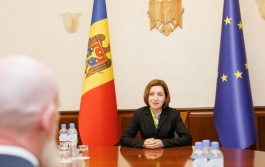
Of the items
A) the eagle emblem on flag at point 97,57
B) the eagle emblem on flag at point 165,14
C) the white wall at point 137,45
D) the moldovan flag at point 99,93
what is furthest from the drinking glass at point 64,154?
the eagle emblem on flag at point 165,14

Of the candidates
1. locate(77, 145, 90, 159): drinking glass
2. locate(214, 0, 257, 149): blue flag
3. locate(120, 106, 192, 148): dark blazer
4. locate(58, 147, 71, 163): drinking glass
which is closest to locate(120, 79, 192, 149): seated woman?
locate(120, 106, 192, 148): dark blazer

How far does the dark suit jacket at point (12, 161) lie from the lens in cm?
69

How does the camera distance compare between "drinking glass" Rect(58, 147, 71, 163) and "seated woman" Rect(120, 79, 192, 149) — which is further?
"seated woman" Rect(120, 79, 192, 149)

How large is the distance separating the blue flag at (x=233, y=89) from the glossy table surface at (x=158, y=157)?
125 centimetres

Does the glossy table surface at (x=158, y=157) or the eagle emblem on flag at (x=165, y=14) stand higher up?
the eagle emblem on flag at (x=165, y=14)

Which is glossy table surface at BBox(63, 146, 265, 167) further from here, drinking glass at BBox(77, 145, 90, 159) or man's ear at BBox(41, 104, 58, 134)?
man's ear at BBox(41, 104, 58, 134)

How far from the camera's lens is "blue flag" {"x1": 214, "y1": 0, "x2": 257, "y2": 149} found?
443cm

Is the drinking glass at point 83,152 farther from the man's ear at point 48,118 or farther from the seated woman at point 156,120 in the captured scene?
the man's ear at point 48,118

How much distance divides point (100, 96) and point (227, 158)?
2.21 meters

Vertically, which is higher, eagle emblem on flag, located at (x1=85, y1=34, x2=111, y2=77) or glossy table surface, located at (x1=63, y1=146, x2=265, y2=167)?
eagle emblem on flag, located at (x1=85, y1=34, x2=111, y2=77)

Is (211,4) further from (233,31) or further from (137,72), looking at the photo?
(137,72)

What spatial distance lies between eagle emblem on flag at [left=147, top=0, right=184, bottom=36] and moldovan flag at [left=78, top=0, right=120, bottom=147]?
2.10 ft

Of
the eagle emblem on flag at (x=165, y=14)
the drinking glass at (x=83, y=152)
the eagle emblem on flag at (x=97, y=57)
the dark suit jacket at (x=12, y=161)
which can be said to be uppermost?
the eagle emblem on flag at (x=165, y=14)

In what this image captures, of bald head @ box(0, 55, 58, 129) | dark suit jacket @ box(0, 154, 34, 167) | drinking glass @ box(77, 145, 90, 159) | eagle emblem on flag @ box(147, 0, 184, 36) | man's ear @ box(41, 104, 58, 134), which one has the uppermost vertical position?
eagle emblem on flag @ box(147, 0, 184, 36)
